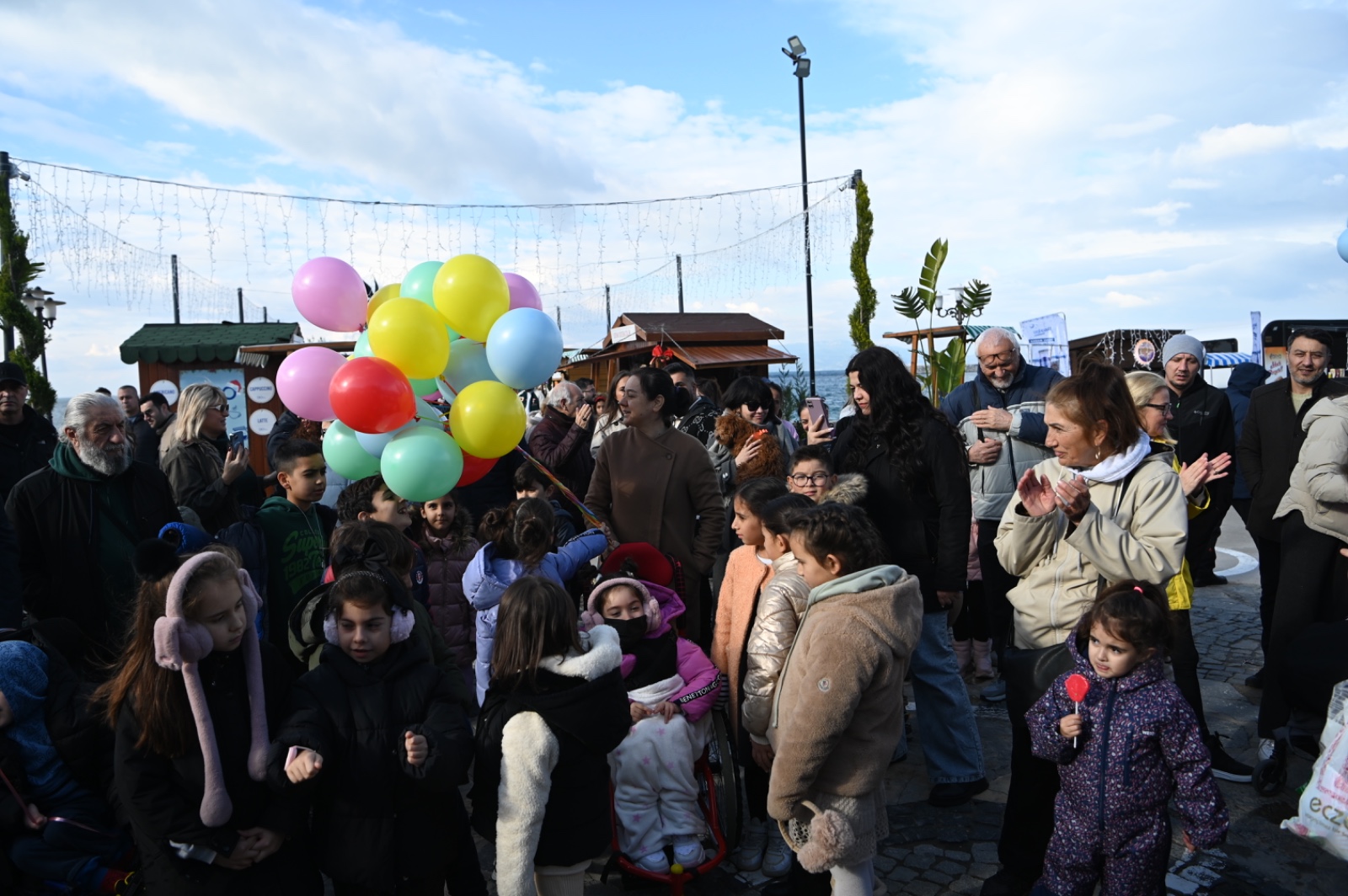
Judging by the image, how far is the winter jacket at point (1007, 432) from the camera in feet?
15.4

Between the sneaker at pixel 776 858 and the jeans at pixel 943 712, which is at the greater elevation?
the jeans at pixel 943 712

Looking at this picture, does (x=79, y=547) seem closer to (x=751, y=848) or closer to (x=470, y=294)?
(x=470, y=294)

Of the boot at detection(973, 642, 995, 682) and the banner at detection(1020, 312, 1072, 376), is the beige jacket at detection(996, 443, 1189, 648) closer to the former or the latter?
the boot at detection(973, 642, 995, 682)

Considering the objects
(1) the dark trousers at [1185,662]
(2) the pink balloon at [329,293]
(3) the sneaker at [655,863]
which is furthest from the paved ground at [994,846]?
(2) the pink balloon at [329,293]

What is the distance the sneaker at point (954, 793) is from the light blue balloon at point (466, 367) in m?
2.84

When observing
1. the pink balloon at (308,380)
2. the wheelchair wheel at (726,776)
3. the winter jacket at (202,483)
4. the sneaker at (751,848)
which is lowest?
the sneaker at (751,848)

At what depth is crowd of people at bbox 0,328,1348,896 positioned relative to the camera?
8.59 feet

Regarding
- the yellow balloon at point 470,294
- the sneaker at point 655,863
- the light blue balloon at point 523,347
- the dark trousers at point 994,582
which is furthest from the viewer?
the dark trousers at point 994,582

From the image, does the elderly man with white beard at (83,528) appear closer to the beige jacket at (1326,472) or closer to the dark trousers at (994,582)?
the dark trousers at (994,582)

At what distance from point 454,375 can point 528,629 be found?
1673mm

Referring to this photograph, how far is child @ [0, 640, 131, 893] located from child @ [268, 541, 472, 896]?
0.72 meters

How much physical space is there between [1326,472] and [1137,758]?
6.89ft

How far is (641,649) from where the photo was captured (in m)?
3.52

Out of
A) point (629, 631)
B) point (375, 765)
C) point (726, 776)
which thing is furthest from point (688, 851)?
point (375, 765)
